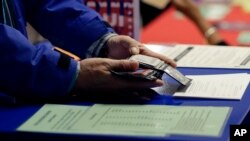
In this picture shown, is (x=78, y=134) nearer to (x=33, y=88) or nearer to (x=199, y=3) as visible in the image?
(x=33, y=88)

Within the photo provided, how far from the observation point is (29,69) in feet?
3.77

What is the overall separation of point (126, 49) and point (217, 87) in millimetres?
251

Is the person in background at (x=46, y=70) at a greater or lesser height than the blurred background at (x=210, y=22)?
greater

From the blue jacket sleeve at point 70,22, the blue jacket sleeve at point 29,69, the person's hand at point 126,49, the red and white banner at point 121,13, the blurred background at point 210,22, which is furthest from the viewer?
the blurred background at point 210,22

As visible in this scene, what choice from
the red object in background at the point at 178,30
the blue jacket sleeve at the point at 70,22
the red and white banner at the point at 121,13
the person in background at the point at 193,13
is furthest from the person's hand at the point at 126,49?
the red object in background at the point at 178,30

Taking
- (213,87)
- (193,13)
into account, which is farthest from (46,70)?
(193,13)

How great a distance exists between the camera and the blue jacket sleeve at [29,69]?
115 cm

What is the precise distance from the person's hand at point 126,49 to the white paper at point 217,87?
85mm

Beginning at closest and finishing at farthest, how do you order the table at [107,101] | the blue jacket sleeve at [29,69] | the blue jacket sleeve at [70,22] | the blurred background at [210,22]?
the table at [107,101]
the blue jacket sleeve at [29,69]
the blue jacket sleeve at [70,22]
the blurred background at [210,22]

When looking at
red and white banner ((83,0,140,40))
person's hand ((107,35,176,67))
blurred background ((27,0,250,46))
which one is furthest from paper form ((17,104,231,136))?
blurred background ((27,0,250,46))

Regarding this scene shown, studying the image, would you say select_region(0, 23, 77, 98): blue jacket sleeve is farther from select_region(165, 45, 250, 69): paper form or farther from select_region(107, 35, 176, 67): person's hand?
select_region(165, 45, 250, 69): paper form

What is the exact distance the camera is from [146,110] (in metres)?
1.11

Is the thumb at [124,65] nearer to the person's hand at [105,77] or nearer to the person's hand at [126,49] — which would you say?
the person's hand at [105,77]

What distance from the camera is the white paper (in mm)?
1216
